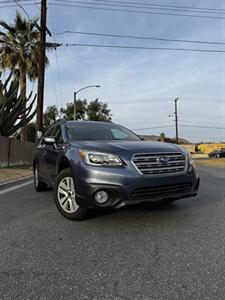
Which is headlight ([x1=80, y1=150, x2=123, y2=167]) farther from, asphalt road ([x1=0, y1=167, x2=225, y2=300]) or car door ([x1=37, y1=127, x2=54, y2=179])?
car door ([x1=37, y1=127, x2=54, y2=179])

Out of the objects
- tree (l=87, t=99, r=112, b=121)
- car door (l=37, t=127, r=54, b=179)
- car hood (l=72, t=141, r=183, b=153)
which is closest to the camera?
car hood (l=72, t=141, r=183, b=153)

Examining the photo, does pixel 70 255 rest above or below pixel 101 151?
below

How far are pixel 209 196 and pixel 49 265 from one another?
453 cm

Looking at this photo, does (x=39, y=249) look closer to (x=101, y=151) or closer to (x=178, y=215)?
(x=101, y=151)

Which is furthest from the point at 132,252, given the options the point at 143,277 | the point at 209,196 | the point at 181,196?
the point at 209,196

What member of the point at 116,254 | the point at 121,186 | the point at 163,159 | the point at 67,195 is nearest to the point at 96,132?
the point at 67,195

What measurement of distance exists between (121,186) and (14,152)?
16604mm

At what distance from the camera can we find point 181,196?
4.59m

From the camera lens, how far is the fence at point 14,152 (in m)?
17.6

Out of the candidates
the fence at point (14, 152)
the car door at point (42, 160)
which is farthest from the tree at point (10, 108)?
the car door at point (42, 160)

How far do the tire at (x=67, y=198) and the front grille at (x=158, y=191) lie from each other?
0.86 meters

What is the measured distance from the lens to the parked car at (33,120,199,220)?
421 centimetres

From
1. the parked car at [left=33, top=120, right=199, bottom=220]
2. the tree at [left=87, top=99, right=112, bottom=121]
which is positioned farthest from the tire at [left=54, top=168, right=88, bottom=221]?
the tree at [left=87, top=99, right=112, bottom=121]

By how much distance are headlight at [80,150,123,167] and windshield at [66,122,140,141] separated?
40.1 inches
